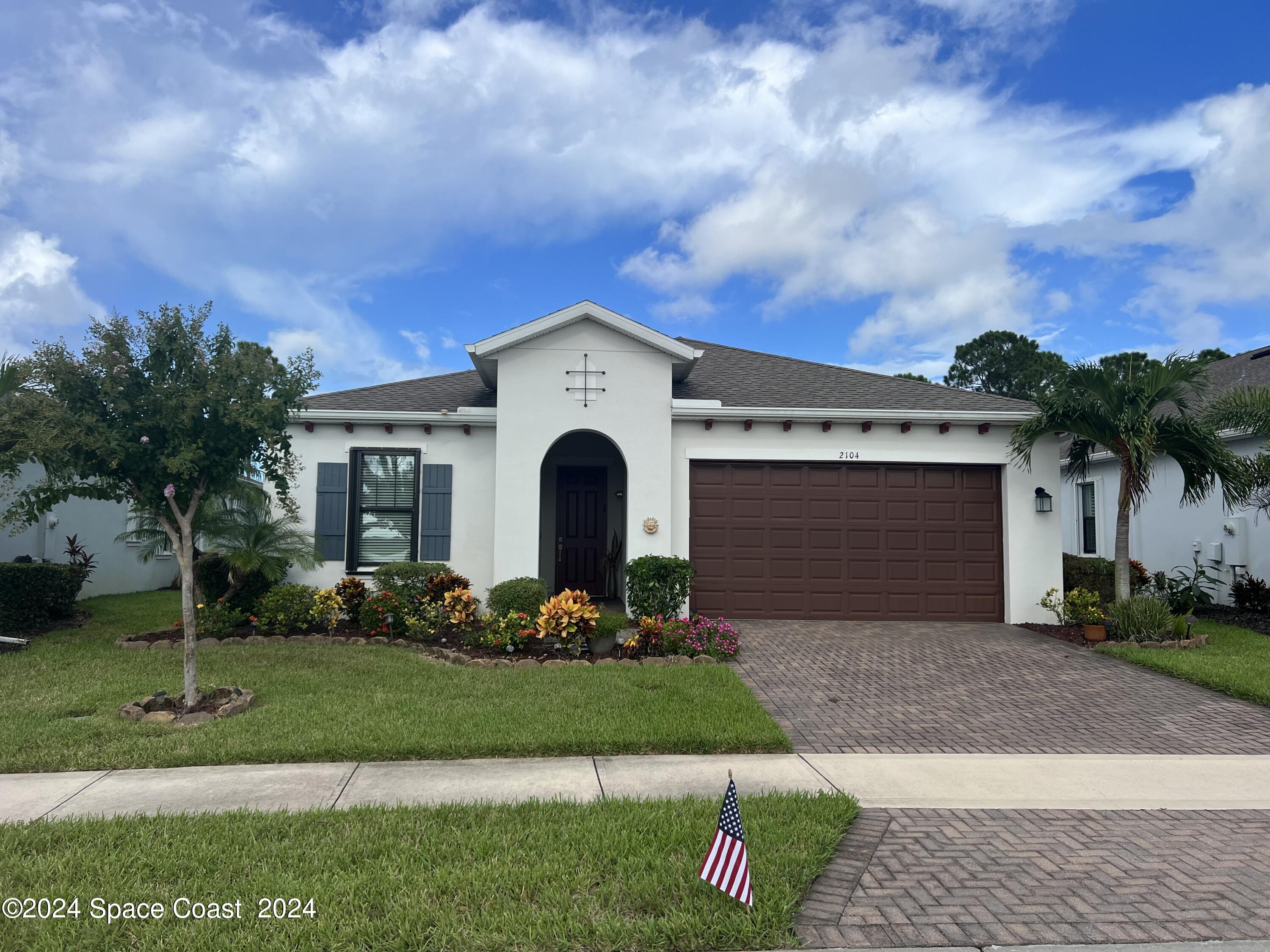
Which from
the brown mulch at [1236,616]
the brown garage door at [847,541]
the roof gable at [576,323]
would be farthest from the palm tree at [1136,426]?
the roof gable at [576,323]

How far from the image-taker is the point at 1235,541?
45.2 ft

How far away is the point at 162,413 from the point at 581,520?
8.80 m

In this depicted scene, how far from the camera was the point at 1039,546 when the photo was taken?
38.9ft

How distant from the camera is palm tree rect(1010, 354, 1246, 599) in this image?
1028 centimetres

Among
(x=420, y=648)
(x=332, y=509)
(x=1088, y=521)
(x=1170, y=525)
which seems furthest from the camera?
(x=1088, y=521)

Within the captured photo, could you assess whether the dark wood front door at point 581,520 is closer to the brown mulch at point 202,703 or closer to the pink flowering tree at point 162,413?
the pink flowering tree at point 162,413

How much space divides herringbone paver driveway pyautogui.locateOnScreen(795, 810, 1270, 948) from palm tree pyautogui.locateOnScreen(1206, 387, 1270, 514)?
357 inches

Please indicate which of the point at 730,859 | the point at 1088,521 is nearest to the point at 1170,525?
the point at 1088,521

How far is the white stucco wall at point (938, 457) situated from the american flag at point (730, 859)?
838cm

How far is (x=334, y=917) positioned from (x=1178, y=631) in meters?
11.2

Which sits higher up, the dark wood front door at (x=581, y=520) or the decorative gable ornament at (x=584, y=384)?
the decorative gable ornament at (x=584, y=384)

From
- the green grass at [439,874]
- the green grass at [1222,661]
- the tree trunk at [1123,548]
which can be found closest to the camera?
the green grass at [439,874]

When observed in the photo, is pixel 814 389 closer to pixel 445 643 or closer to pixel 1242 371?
pixel 445 643

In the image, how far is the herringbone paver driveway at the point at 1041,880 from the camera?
3227mm
